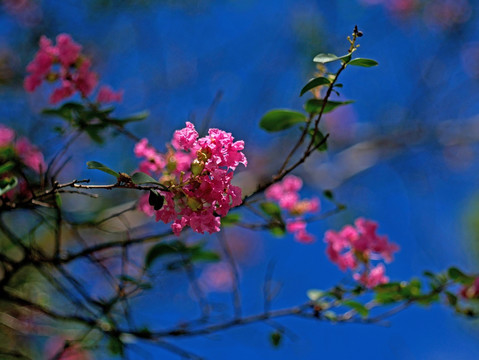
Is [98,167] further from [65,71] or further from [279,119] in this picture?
[65,71]

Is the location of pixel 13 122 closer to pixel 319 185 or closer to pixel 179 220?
pixel 319 185

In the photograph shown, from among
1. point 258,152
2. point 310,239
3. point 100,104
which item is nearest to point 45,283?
point 100,104

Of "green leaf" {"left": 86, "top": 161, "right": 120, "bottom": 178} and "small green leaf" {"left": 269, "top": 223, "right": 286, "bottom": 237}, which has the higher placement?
"small green leaf" {"left": 269, "top": 223, "right": 286, "bottom": 237}

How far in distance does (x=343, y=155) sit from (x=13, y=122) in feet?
6.55

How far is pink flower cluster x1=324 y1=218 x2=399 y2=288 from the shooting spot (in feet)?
4.31

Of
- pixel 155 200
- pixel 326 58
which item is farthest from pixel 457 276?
pixel 155 200

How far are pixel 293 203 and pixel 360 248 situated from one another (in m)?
0.23

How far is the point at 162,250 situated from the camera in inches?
46.1

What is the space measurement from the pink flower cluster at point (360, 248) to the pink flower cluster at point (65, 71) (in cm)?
74

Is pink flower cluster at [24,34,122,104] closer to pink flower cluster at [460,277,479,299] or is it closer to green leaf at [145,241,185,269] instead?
green leaf at [145,241,185,269]

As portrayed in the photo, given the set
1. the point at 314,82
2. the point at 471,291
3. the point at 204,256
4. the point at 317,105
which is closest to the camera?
the point at 314,82

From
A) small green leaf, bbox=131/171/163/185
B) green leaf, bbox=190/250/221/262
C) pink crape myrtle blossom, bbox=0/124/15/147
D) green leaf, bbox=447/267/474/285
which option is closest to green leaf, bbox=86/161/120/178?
small green leaf, bbox=131/171/163/185

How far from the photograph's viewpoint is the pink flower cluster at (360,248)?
1.31 m

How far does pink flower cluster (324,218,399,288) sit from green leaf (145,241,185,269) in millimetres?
445
